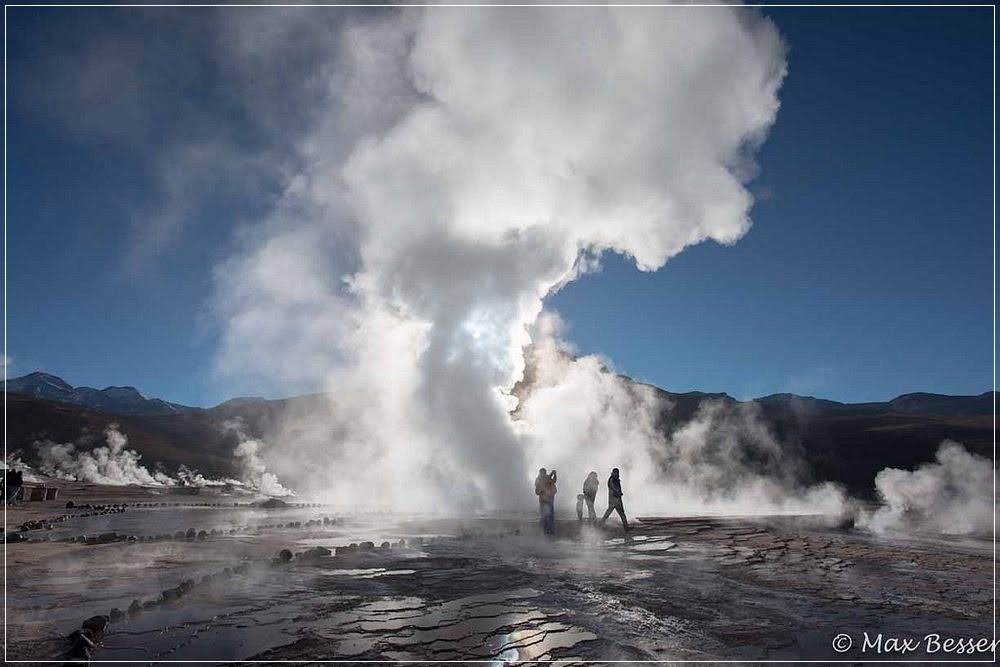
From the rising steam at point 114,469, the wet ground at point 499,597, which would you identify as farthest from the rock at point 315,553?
the rising steam at point 114,469

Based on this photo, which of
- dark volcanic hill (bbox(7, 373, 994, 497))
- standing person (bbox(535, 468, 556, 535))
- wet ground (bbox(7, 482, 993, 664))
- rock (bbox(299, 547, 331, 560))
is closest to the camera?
wet ground (bbox(7, 482, 993, 664))

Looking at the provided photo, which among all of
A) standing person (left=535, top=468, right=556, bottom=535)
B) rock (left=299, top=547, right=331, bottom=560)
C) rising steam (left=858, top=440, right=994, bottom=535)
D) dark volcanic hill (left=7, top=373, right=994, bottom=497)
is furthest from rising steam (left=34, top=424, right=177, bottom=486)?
rising steam (left=858, top=440, right=994, bottom=535)

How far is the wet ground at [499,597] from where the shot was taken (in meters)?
5.54

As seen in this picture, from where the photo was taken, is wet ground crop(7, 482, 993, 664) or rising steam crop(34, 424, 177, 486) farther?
rising steam crop(34, 424, 177, 486)

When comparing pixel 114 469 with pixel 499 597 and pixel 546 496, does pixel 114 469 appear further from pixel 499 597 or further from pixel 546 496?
pixel 499 597

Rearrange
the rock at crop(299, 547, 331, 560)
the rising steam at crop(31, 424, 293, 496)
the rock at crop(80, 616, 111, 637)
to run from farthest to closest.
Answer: the rising steam at crop(31, 424, 293, 496), the rock at crop(299, 547, 331, 560), the rock at crop(80, 616, 111, 637)

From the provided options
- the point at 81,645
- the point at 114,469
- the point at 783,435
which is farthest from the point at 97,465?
the point at 783,435

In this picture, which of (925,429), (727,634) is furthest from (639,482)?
(925,429)

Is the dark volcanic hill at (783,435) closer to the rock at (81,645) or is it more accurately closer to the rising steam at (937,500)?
the rising steam at (937,500)

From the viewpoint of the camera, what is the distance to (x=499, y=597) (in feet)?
25.0

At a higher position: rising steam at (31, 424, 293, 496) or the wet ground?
rising steam at (31, 424, 293, 496)

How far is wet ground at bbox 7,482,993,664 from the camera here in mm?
5535

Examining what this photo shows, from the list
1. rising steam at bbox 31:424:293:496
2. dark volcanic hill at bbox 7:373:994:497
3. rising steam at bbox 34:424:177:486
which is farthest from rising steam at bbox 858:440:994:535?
rising steam at bbox 34:424:177:486

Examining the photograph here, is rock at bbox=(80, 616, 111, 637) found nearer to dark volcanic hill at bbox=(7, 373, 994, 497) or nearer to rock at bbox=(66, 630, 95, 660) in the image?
rock at bbox=(66, 630, 95, 660)
